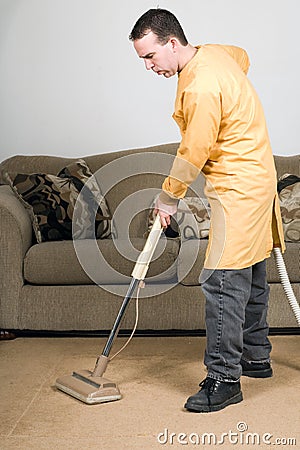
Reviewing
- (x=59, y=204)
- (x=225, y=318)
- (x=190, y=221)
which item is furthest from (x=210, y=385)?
(x=59, y=204)

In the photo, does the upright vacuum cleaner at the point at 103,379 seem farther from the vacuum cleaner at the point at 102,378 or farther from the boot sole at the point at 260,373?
the boot sole at the point at 260,373

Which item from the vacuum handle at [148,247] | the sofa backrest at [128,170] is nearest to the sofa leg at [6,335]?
the sofa backrest at [128,170]

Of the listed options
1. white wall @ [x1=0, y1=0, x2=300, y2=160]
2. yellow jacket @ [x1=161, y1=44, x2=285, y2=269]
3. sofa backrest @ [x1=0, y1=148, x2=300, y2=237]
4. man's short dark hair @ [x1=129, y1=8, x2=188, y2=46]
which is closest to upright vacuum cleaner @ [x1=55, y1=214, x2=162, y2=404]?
yellow jacket @ [x1=161, y1=44, x2=285, y2=269]

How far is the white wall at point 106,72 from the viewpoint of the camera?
4.84 meters

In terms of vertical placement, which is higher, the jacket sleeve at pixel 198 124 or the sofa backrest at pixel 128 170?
the jacket sleeve at pixel 198 124

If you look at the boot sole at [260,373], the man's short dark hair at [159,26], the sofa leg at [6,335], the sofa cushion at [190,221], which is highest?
the man's short dark hair at [159,26]

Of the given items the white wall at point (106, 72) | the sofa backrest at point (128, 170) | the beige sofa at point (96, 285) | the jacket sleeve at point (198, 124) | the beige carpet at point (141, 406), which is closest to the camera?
the beige carpet at point (141, 406)

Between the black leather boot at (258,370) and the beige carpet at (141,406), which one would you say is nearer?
the beige carpet at (141,406)

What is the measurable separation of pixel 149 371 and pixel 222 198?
820mm

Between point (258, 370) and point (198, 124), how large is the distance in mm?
1020

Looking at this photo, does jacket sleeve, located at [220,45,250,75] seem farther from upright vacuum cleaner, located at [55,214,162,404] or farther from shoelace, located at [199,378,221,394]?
shoelace, located at [199,378,221,394]

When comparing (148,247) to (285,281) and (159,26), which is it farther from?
(159,26)

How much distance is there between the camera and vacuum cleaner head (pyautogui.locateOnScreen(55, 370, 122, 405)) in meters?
2.88

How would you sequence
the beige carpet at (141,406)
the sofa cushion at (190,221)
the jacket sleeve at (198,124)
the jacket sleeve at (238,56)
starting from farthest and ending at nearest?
the sofa cushion at (190,221)
the jacket sleeve at (238,56)
the jacket sleeve at (198,124)
the beige carpet at (141,406)
